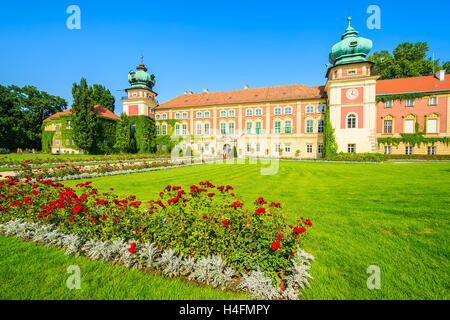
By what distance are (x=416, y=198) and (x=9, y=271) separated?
32.7ft

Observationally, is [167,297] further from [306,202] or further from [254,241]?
[306,202]

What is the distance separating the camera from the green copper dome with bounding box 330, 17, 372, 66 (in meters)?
25.6

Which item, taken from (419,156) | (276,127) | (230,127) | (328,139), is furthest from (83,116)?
(419,156)

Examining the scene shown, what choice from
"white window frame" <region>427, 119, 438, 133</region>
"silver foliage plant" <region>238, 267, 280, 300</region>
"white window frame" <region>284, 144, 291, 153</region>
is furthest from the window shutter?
"silver foliage plant" <region>238, 267, 280, 300</region>

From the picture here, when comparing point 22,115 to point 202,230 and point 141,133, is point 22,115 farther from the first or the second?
point 202,230

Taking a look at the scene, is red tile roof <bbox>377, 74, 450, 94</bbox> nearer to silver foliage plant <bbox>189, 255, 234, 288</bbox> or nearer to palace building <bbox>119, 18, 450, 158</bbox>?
palace building <bbox>119, 18, 450, 158</bbox>

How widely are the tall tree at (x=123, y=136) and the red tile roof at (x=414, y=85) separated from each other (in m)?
43.0

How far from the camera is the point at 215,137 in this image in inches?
1421

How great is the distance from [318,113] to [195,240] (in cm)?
3271

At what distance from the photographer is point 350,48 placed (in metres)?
26.0

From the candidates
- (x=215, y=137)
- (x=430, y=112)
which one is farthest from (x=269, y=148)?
(x=430, y=112)

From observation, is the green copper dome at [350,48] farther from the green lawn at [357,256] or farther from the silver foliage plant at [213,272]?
the silver foliage plant at [213,272]

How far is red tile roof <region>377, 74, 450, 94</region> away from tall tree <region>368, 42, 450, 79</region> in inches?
284
